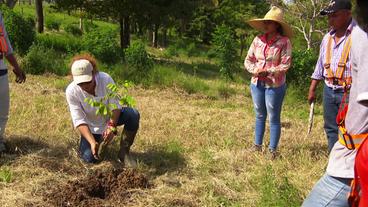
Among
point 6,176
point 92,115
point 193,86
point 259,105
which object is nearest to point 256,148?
point 259,105

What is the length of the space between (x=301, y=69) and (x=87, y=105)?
6498mm

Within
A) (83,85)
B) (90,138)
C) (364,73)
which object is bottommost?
(90,138)

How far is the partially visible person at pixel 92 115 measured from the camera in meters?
3.80

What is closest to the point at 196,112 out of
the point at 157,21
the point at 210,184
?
the point at 210,184

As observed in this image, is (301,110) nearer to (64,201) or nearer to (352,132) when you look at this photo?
(64,201)

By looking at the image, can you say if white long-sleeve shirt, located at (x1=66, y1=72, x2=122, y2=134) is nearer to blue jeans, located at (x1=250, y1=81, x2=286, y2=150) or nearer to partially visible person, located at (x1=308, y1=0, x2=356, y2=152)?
blue jeans, located at (x1=250, y1=81, x2=286, y2=150)

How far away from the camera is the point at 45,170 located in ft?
13.0

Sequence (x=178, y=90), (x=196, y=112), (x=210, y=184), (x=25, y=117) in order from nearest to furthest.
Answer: (x=210, y=184)
(x=25, y=117)
(x=196, y=112)
(x=178, y=90)

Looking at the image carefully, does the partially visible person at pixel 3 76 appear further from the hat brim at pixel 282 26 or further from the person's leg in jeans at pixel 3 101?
the hat brim at pixel 282 26

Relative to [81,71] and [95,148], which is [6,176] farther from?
[81,71]

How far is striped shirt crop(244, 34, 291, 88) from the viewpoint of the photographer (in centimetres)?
437

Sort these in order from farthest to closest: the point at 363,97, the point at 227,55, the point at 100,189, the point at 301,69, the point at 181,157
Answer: the point at 227,55 → the point at 301,69 → the point at 181,157 → the point at 100,189 → the point at 363,97

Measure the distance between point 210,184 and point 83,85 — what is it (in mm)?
1367

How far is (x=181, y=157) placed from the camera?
4.54 meters
